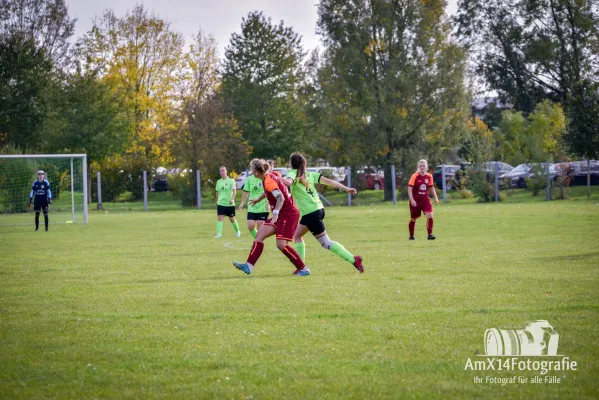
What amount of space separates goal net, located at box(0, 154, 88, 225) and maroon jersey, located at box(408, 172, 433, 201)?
19741 mm

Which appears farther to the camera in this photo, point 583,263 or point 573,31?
point 573,31

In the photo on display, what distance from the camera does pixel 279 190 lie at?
40.0 ft

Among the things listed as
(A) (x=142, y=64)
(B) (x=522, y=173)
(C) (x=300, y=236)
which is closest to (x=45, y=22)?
(A) (x=142, y=64)

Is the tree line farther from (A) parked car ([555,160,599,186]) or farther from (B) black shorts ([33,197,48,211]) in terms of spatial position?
(B) black shorts ([33,197,48,211])

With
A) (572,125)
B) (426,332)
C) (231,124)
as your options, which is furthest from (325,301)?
(231,124)

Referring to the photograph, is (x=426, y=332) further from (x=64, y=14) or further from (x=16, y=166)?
(x=64, y=14)

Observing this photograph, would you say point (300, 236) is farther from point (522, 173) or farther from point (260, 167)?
point (522, 173)

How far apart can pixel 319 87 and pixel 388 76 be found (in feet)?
20.8

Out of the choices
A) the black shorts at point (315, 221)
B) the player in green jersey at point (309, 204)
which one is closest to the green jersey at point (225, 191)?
the player in green jersey at point (309, 204)

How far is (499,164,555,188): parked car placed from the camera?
41.3 metres

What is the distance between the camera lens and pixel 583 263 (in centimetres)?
1345

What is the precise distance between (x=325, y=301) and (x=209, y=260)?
594 cm

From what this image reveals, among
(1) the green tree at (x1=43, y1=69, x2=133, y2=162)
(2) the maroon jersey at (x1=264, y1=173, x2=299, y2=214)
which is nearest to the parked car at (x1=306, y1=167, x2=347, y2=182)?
(1) the green tree at (x1=43, y1=69, x2=133, y2=162)

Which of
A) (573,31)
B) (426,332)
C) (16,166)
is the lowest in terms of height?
(426,332)
